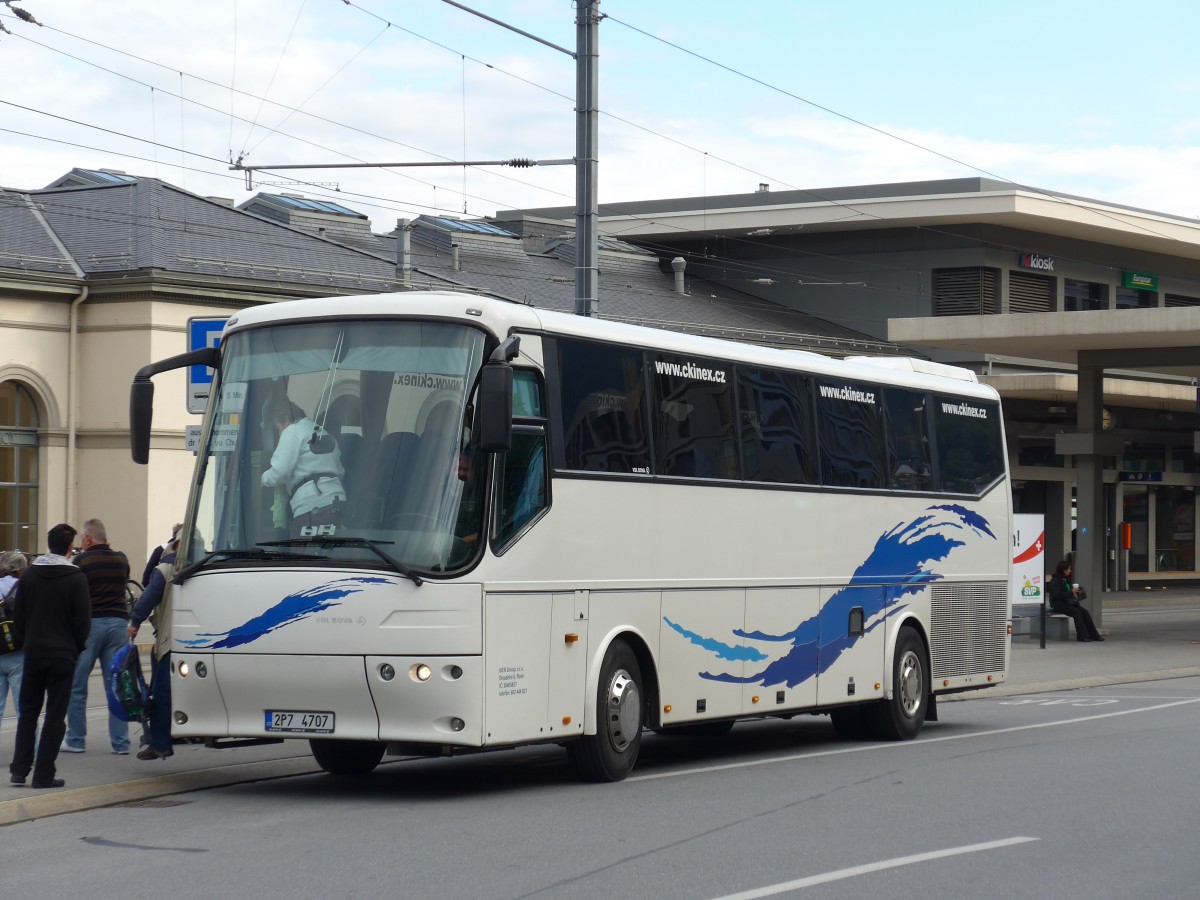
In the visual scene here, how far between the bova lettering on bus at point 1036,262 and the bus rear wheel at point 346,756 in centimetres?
3968

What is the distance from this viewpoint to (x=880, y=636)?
1628 centimetres

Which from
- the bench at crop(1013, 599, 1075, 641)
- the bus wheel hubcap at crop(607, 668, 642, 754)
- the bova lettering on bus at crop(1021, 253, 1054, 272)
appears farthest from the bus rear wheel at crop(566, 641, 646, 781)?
the bova lettering on bus at crop(1021, 253, 1054, 272)

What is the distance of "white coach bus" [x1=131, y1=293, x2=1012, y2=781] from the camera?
11250mm

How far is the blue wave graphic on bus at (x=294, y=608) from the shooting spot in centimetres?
1127

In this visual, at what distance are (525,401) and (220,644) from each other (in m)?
2.54

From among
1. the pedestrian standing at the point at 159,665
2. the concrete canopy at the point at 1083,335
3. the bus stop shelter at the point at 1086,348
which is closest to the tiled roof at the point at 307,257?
the concrete canopy at the point at 1083,335

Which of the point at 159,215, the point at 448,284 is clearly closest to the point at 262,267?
the point at 159,215

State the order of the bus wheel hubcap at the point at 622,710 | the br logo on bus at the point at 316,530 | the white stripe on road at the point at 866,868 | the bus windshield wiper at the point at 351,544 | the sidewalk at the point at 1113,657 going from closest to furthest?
the white stripe on road at the point at 866,868
the bus windshield wiper at the point at 351,544
the br logo on bus at the point at 316,530
the bus wheel hubcap at the point at 622,710
the sidewalk at the point at 1113,657

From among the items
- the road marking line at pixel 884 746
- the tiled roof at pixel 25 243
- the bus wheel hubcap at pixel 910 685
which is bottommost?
the road marking line at pixel 884 746

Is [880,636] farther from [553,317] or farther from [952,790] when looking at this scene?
[553,317]

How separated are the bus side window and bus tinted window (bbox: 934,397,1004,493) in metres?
6.71

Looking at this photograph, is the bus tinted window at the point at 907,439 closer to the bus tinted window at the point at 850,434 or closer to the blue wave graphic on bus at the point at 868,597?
the bus tinted window at the point at 850,434

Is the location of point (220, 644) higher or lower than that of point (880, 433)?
lower

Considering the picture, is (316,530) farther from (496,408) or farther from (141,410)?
(141,410)
